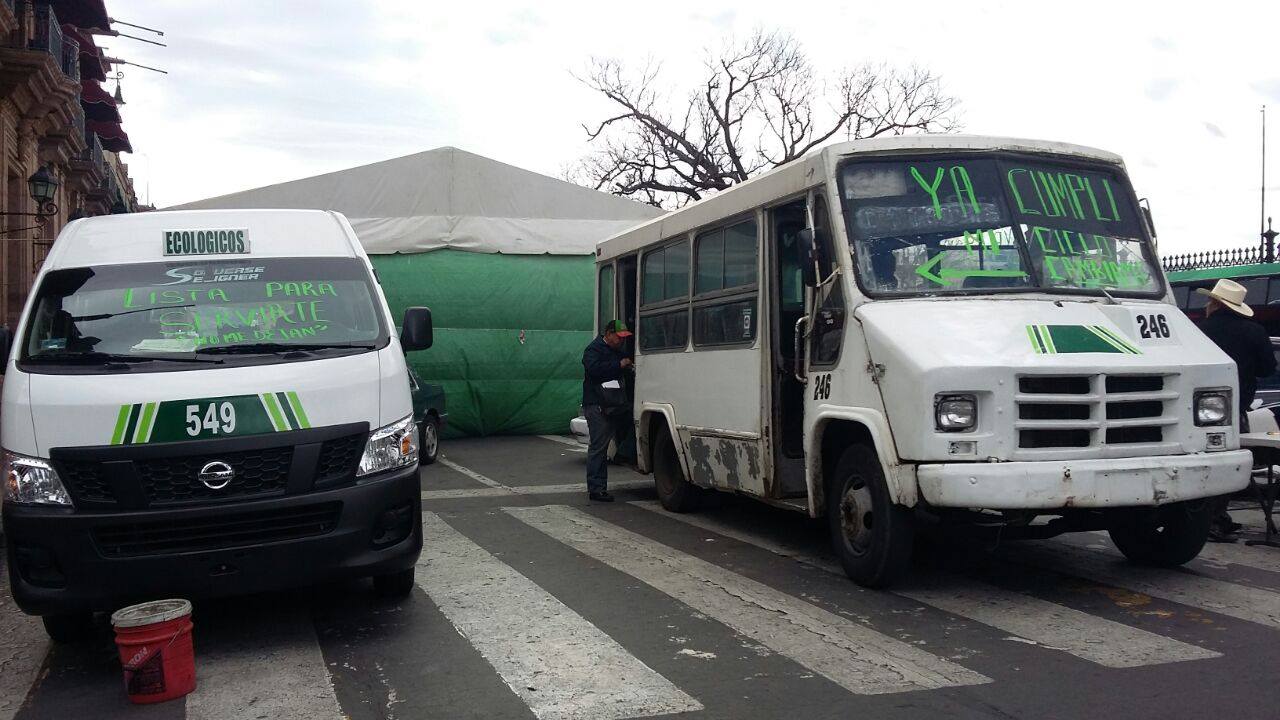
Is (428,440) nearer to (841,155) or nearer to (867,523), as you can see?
(841,155)

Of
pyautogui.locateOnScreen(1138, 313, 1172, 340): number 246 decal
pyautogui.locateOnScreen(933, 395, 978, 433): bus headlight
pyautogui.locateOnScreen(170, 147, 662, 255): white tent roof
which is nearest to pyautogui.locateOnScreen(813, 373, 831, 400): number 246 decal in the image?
pyautogui.locateOnScreen(933, 395, 978, 433): bus headlight

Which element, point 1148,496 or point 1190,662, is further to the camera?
point 1148,496

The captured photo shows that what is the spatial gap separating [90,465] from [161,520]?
43 cm

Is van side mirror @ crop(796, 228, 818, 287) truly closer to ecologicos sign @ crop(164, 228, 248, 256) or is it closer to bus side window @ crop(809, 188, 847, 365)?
bus side window @ crop(809, 188, 847, 365)

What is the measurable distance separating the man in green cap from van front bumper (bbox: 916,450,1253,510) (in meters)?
5.50

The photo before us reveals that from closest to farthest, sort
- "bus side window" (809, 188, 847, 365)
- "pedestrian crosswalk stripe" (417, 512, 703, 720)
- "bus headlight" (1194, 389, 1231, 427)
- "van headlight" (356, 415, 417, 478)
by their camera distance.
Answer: "pedestrian crosswalk stripe" (417, 512, 703, 720), "van headlight" (356, 415, 417, 478), "bus headlight" (1194, 389, 1231, 427), "bus side window" (809, 188, 847, 365)

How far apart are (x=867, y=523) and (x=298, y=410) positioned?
337 cm

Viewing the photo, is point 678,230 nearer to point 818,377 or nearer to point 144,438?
point 818,377

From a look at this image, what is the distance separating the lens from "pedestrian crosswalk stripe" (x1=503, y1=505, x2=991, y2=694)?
5.11m

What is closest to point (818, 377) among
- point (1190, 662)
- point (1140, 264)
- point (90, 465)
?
point (1140, 264)

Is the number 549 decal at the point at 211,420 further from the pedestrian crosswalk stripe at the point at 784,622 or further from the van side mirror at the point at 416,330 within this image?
the pedestrian crosswalk stripe at the point at 784,622

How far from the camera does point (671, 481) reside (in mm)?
10609

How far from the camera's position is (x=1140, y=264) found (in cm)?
739

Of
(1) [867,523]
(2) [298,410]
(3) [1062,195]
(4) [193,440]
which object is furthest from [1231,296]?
(4) [193,440]
